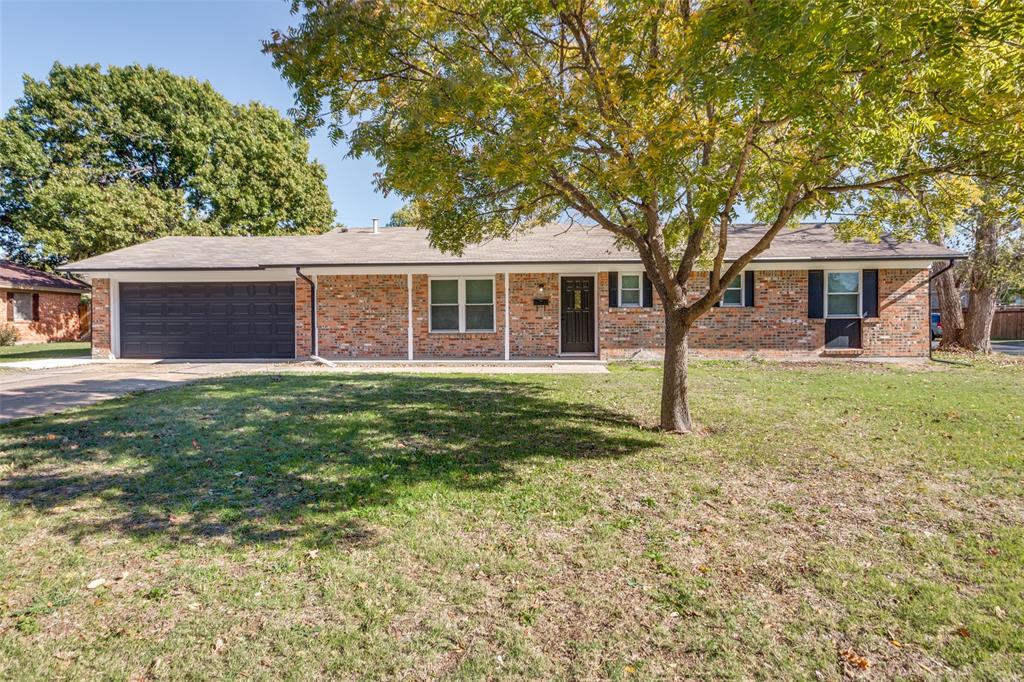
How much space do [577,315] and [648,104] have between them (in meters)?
9.83

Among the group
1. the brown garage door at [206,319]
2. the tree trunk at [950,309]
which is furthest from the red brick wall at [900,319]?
the brown garage door at [206,319]

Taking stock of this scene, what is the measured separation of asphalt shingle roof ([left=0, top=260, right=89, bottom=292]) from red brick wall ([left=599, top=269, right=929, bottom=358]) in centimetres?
2549

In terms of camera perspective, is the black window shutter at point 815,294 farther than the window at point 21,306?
No

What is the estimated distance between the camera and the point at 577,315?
1504 centimetres

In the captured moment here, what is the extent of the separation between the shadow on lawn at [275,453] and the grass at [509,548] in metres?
0.04

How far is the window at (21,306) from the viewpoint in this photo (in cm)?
2369

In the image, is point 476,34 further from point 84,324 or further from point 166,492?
point 84,324

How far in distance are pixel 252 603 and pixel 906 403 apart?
29.7ft

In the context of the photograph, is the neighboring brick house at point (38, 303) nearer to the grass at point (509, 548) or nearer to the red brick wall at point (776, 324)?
the grass at point (509, 548)

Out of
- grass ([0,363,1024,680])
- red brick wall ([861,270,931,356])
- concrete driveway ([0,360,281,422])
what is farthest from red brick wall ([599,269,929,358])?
concrete driveway ([0,360,281,422])

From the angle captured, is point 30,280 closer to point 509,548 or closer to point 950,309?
point 509,548

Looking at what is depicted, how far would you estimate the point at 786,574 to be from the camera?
3172 mm

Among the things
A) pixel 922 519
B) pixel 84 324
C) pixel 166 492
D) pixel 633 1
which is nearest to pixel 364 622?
pixel 166 492

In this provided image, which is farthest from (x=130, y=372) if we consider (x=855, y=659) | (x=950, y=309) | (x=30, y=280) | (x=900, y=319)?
(x=950, y=309)
